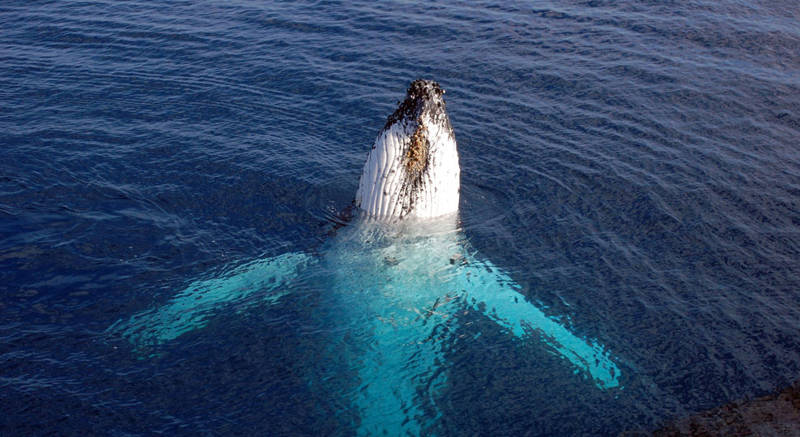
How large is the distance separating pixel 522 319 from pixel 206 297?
16.7 ft

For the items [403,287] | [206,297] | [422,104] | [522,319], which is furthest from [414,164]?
[206,297]

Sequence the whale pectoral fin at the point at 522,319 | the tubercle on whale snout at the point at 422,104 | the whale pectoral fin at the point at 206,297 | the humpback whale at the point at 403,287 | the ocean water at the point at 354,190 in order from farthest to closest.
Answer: the tubercle on whale snout at the point at 422,104 → the whale pectoral fin at the point at 206,297 → the whale pectoral fin at the point at 522,319 → the humpback whale at the point at 403,287 → the ocean water at the point at 354,190

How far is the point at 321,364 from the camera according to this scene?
10.0 metres

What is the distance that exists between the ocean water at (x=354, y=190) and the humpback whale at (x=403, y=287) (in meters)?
0.21

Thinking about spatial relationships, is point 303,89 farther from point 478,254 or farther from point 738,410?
point 738,410

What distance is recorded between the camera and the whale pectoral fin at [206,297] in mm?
10484

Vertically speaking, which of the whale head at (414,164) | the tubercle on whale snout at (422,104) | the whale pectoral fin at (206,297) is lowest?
the whale pectoral fin at (206,297)

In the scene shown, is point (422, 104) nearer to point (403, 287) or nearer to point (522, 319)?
point (403, 287)

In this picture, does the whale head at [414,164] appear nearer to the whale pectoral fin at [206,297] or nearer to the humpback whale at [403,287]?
the humpback whale at [403,287]

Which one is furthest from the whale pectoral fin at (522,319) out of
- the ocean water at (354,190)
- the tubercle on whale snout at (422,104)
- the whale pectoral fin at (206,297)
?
the whale pectoral fin at (206,297)

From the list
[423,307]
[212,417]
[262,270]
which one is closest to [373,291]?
[423,307]

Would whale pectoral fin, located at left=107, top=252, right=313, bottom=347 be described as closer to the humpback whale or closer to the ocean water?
the humpback whale

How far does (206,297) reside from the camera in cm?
1111

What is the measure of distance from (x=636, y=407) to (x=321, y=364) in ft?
14.8
